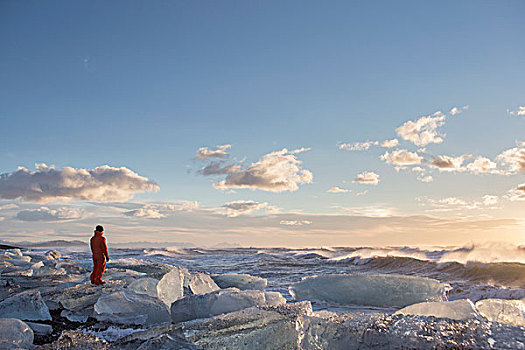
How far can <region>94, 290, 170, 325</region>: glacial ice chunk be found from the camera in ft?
11.4

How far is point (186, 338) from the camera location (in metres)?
1.89

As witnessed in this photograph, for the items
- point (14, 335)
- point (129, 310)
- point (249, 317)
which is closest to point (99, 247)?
point (129, 310)

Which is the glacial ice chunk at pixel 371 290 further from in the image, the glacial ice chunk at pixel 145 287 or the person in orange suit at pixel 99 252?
the person in orange suit at pixel 99 252

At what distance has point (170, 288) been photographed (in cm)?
394

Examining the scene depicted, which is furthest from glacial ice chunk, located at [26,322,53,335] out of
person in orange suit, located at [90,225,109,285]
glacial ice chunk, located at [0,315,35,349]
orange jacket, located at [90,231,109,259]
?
orange jacket, located at [90,231,109,259]

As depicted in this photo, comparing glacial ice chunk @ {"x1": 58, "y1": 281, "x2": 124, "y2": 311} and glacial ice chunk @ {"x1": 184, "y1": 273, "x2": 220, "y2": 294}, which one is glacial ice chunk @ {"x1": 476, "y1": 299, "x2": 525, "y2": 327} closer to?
glacial ice chunk @ {"x1": 184, "y1": 273, "x2": 220, "y2": 294}

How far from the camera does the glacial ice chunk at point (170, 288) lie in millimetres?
3895

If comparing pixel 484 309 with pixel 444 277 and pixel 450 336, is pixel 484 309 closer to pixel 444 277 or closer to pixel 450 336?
pixel 450 336

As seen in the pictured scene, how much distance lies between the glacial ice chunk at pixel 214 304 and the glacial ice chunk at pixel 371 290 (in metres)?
1.50

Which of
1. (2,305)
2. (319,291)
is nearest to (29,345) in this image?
(2,305)

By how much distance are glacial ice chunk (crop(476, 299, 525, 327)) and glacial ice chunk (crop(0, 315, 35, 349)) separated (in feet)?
10.8

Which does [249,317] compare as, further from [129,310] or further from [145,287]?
[145,287]

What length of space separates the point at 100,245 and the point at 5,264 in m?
3.52

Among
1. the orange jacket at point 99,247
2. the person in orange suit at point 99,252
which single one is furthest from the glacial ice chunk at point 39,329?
the orange jacket at point 99,247
